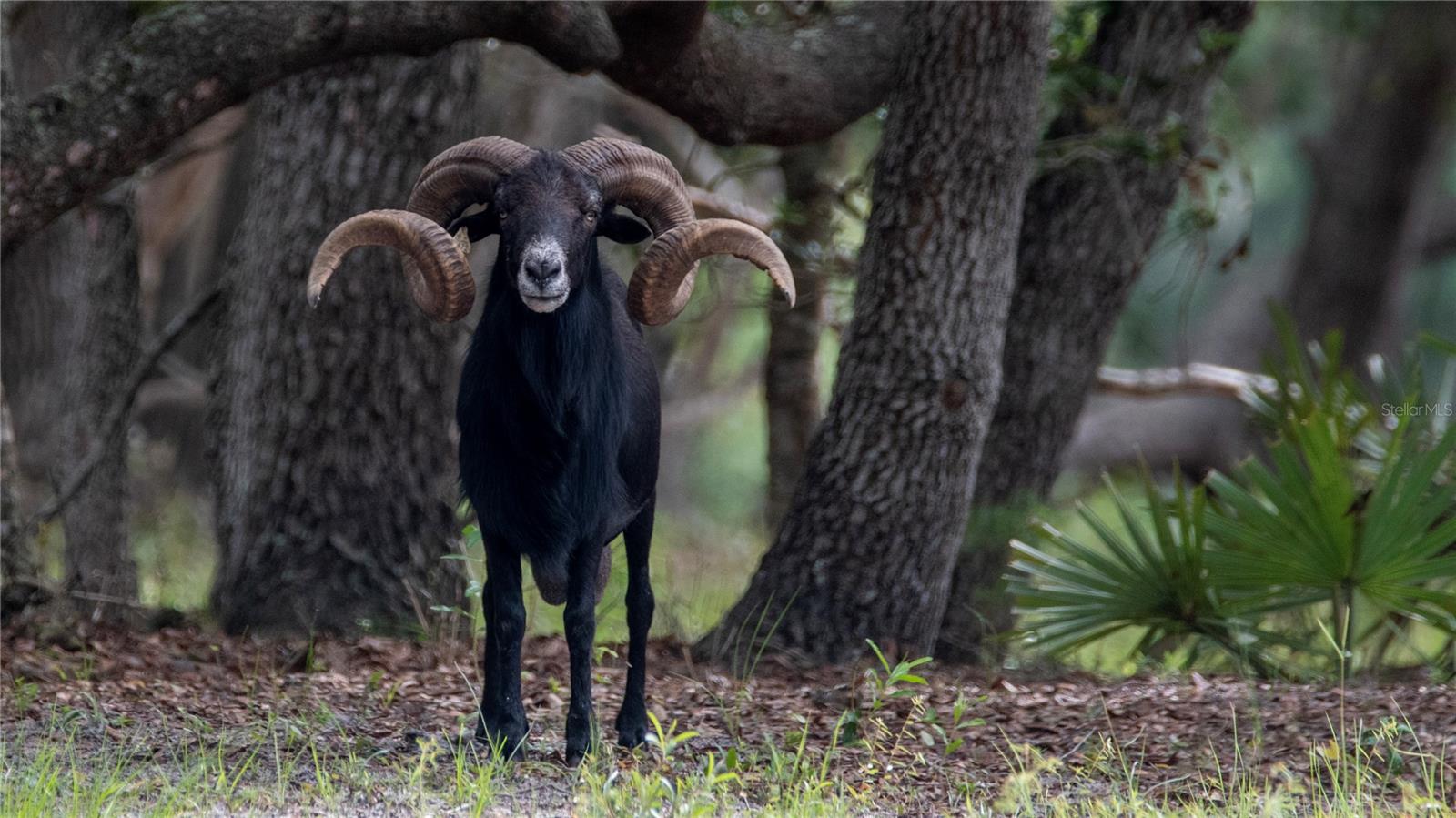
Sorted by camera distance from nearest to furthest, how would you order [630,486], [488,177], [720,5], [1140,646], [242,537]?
[488,177]
[630,486]
[1140,646]
[242,537]
[720,5]

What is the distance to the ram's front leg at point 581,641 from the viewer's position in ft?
18.3

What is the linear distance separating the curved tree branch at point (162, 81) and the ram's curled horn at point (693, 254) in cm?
148

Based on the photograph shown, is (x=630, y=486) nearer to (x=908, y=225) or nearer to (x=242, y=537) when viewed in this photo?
(x=908, y=225)

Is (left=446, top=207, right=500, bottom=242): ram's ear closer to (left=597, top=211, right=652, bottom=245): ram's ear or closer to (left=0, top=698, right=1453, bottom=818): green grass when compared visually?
(left=597, top=211, right=652, bottom=245): ram's ear

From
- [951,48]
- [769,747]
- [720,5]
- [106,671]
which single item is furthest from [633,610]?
[720,5]

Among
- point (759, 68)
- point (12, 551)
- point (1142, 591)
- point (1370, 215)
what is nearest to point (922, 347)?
point (1142, 591)

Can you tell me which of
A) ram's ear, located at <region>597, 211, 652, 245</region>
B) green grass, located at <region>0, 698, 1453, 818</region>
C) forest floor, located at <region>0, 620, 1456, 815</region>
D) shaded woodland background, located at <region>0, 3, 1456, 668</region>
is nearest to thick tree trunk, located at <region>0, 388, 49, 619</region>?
shaded woodland background, located at <region>0, 3, 1456, 668</region>

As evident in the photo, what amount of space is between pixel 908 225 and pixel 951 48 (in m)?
0.87

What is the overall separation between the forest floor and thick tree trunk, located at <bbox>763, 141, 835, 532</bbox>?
3361 millimetres

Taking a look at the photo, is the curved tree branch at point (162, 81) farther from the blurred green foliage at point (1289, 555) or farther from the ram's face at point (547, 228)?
the blurred green foliage at point (1289, 555)

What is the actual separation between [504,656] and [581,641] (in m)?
0.29

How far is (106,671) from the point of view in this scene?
22.3 ft

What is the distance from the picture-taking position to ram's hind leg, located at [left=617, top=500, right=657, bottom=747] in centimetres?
604

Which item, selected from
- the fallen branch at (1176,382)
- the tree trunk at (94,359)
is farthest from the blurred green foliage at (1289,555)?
the tree trunk at (94,359)
